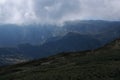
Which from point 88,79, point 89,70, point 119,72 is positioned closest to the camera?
point 88,79

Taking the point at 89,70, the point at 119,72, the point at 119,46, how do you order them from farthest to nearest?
the point at 119,46
the point at 89,70
the point at 119,72

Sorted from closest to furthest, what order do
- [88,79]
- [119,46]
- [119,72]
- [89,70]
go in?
[88,79], [119,72], [89,70], [119,46]

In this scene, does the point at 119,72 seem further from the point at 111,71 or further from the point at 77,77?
the point at 77,77

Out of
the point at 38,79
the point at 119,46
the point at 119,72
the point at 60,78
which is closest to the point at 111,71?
the point at 119,72

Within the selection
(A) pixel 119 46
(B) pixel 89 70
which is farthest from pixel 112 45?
(B) pixel 89 70

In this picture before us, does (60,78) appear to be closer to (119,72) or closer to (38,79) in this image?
(38,79)

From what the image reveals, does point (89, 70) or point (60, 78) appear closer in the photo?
point (60, 78)

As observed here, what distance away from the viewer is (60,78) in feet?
182

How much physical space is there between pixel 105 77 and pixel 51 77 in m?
9.80

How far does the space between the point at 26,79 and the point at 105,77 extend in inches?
584

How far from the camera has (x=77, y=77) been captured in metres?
54.3

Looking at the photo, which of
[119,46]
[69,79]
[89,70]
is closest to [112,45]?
[119,46]

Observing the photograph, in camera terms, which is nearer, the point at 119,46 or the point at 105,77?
the point at 105,77

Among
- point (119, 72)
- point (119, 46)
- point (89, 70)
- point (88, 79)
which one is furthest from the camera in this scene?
point (119, 46)
